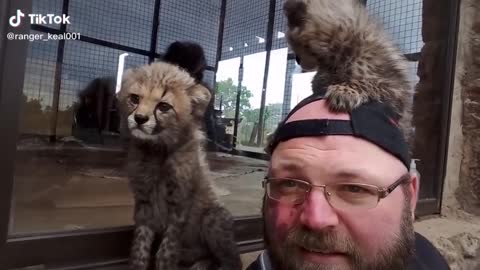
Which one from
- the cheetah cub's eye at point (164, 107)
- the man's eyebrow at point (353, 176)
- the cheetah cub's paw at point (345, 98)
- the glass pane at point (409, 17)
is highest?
the glass pane at point (409, 17)

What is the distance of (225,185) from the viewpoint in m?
1.31

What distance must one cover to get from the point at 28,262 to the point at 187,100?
1.41 ft

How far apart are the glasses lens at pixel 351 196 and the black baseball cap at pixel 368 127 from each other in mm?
68

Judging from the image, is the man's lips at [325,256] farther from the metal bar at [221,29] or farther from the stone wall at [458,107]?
the stone wall at [458,107]

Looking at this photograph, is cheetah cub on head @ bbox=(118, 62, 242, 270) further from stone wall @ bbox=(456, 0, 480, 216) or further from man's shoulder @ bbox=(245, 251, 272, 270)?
stone wall @ bbox=(456, 0, 480, 216)

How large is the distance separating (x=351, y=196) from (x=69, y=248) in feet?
1.97

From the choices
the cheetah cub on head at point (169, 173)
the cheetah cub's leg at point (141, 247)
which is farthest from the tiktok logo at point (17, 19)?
the cheetah cub's leg at point (141, 247)

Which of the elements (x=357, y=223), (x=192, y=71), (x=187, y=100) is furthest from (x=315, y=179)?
(x=192, y=71)

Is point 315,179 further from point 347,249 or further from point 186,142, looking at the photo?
point 186,142

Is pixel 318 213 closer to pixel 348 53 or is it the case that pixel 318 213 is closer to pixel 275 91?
pixel 348 53

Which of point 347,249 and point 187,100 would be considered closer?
point 347,249

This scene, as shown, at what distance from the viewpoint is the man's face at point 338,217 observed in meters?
0.58

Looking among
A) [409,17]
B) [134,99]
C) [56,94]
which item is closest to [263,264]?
[134,99]

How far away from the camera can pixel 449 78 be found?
5.89 feet
